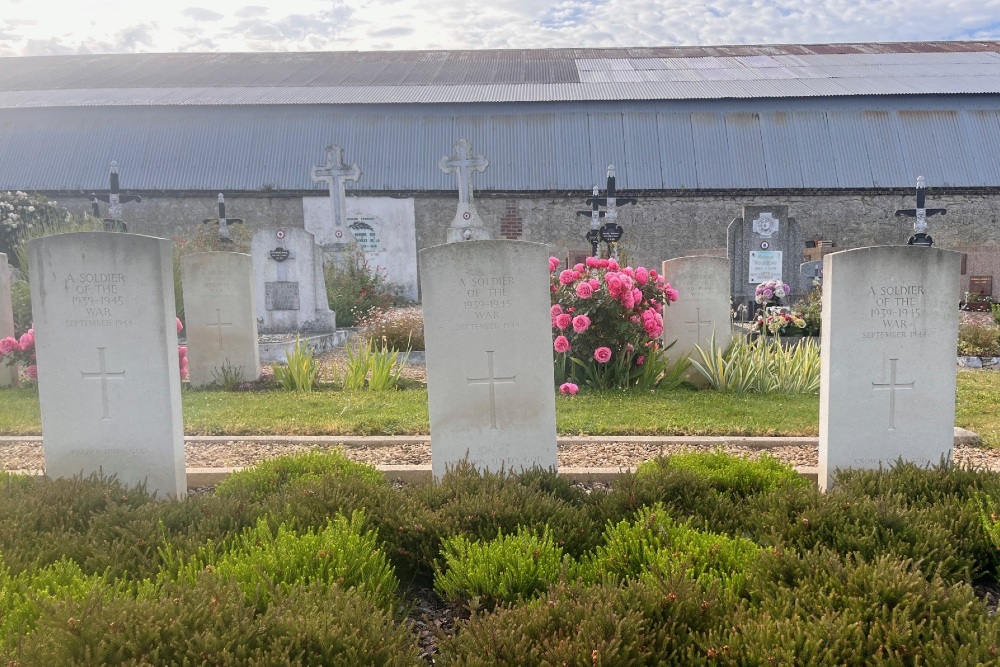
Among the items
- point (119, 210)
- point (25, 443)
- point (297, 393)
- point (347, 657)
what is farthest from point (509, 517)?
point (119, 210)

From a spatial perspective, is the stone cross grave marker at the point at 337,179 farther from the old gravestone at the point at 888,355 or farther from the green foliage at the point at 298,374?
the old gravestone at the point at 888,355

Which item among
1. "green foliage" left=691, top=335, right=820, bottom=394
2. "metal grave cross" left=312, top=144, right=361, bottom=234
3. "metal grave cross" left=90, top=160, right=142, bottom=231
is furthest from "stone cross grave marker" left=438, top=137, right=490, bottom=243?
"green foliage" left=691, top=335, right=820, bottom=394

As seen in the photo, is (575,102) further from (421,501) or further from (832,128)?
(421,501)

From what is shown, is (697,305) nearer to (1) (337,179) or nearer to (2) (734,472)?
(2) (734,472)

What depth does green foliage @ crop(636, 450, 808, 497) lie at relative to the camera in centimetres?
399

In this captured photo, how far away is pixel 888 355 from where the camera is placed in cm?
436

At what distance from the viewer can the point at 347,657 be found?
226 centimetres

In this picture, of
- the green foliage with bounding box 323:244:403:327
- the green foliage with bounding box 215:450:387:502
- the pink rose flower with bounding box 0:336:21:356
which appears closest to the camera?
the green foliage with bounding box 215:450:387:502

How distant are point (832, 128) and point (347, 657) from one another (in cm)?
2351

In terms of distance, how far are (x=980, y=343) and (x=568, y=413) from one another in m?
7.52

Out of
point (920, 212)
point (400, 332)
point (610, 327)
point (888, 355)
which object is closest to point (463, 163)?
point (400, 332)

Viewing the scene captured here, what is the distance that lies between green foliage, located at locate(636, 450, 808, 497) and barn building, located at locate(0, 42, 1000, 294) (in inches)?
658

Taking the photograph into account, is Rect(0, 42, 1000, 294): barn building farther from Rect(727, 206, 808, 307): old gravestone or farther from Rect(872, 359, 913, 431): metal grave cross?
Rect(872, 359, 913, 431): metal grave cross

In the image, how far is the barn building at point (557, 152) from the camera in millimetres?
21422
